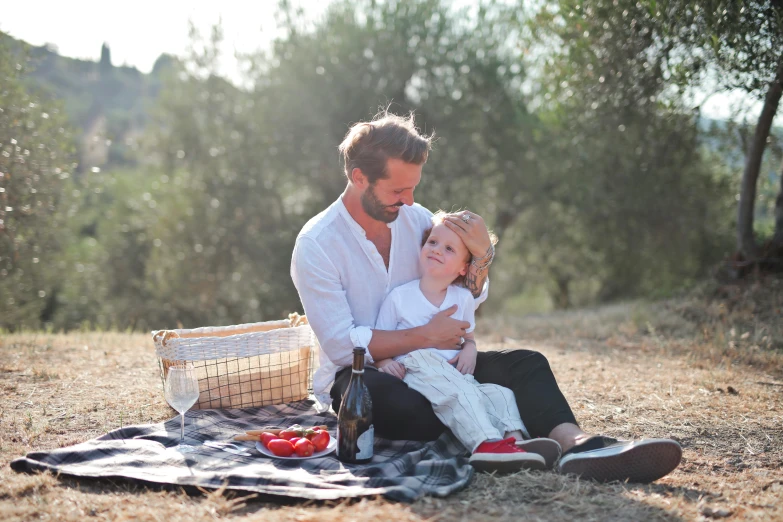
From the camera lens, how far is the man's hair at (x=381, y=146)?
397cm

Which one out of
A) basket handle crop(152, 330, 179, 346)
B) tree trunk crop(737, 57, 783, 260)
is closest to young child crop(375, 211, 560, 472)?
basket handle crop(152, 330, 179, 346)

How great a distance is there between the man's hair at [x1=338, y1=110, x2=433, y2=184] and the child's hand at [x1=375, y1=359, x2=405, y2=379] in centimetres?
114

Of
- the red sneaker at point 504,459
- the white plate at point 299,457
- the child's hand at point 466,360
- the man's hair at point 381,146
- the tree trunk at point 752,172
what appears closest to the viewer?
the red sneaker at point 504,459

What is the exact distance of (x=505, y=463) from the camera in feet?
10.5

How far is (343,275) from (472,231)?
86cm

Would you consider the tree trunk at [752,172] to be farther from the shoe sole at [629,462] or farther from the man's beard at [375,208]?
the shoe sole at [629,462]

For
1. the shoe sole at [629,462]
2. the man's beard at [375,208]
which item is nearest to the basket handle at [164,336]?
the man's beard at [375,208]

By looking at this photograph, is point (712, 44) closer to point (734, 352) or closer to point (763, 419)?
point (734, 352)

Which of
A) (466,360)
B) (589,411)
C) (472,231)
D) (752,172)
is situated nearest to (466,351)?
(466,360)

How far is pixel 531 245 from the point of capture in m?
15.0

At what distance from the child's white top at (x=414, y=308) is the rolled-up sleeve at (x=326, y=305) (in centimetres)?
25

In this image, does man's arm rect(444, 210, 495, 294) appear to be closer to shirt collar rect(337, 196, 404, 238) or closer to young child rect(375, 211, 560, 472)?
young child rect(375, 211, 560, 472)

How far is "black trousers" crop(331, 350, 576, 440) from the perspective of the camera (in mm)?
3568

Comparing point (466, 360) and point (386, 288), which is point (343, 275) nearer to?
point (386, 288)
